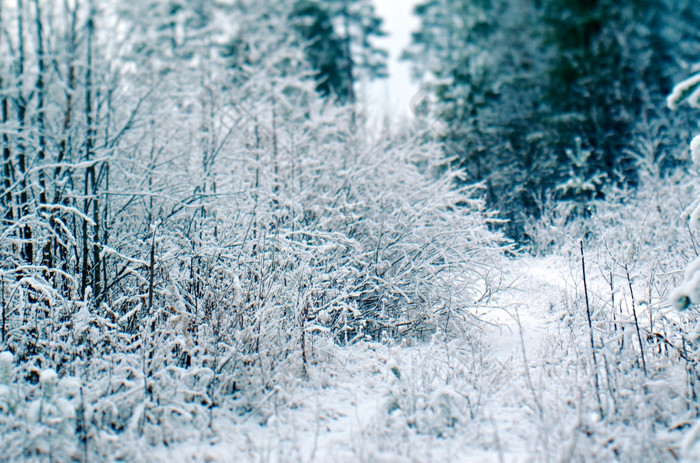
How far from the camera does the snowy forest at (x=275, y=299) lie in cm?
246

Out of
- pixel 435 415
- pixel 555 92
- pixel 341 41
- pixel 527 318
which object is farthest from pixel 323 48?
pixel 435 415

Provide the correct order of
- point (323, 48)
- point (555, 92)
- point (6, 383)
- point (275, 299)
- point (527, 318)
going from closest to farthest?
point (6, 383), point (275, 299), point (527, 318), point (555, 92), point (323, 48)

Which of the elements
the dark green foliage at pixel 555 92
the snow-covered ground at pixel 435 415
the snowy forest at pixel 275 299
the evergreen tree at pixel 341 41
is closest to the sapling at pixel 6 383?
the snowy forest at pixel 275 299

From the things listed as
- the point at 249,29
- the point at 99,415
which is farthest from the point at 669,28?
the point at 99,415

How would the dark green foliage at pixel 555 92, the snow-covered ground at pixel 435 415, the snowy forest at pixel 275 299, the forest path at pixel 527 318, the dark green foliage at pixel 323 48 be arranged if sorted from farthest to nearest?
the dark green foliage at pixel 323 48 → the dark green foliage at pixel 555 92 → the forest path at pixel 527 318 → the snowy forest at pixel 275 299 → the snow-covered ground at pixel 435 415

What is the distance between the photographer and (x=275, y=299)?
3.71 meters

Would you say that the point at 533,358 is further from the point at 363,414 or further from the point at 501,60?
the point at 501,60

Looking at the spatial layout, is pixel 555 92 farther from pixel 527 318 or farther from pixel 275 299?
pixel 275 299

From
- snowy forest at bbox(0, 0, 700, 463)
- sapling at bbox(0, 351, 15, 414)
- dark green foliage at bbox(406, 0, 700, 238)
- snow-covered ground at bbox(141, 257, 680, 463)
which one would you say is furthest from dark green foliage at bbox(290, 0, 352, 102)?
sapling at bbox(0, 351, 15, 414)

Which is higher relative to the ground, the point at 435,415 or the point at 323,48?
the point at 323,48

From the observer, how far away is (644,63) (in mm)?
13453

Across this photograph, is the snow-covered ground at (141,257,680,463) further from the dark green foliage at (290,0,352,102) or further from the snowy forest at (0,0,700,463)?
the dark green foliage at (290,0,352,102)

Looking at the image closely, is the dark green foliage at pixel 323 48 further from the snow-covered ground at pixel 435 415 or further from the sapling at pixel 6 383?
the sapling at pixel 6 383

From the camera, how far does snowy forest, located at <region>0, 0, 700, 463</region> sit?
246cm
